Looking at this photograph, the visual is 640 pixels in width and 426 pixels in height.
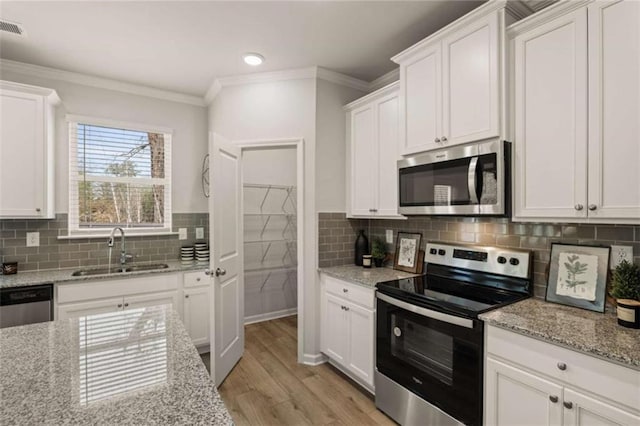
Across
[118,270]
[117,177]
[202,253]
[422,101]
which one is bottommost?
[118,270]

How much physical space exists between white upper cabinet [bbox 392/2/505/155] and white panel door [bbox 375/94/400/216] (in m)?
0.22

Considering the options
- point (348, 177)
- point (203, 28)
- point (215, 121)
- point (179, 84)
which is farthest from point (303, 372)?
point (179, 84)

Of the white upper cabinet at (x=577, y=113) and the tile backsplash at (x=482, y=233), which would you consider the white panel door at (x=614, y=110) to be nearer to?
the white upper cabinet at (x=577, y=113)

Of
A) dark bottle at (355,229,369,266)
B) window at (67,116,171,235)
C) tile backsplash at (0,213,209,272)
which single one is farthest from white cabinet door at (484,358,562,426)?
window at (67,116,171,235)

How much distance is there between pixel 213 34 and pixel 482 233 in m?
2.45

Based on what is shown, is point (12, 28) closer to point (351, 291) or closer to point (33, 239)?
point (33, 239)

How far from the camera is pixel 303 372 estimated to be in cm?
276

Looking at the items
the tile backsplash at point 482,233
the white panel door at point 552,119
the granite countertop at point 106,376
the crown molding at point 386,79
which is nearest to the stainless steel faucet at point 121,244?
the granite countertop at point 106,376

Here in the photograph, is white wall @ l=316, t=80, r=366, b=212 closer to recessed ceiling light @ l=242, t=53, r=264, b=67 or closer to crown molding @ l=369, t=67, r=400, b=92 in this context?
crown molding @ l=369, t=67, r=400, b=92

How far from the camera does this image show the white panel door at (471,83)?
1.78 meters

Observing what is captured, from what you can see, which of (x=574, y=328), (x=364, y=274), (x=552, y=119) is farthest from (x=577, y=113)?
(x=364, y=274)

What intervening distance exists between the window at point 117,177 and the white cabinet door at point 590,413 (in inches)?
138

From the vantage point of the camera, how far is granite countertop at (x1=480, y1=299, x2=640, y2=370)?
3.95 ft

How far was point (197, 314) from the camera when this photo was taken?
304 cm
